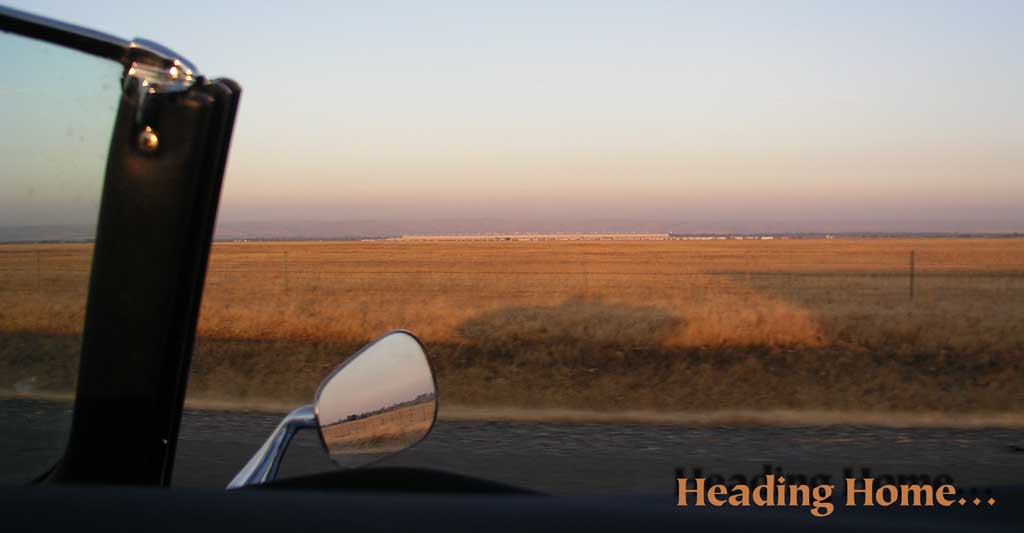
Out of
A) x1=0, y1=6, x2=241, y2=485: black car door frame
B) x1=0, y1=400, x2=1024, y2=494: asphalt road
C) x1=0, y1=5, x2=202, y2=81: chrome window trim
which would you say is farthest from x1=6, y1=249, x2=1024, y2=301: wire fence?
x1=0, y1=5, x2=202, y2=81: chrome window trim

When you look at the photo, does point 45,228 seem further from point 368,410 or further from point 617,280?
point 617,280

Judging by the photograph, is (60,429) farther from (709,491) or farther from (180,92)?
(709,491)

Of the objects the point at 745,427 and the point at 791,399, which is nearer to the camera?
the point at 745,427

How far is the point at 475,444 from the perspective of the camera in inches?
275

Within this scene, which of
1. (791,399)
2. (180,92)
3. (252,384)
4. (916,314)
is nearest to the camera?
(180,92)

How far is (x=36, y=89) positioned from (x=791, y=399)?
29.0ft

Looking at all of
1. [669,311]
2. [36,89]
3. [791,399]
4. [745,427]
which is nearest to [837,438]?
[745,427]

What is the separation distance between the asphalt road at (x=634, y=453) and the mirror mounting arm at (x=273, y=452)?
139 inches

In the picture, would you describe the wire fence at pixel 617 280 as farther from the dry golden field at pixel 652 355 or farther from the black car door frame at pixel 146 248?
the black car door frame at pixel 146 248

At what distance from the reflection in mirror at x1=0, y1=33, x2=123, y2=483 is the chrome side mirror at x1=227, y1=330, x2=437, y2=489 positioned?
0.39 m

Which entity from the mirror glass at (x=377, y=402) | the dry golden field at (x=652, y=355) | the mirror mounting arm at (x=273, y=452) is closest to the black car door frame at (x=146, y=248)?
the mirror mounting arm at (x=273, y=452)

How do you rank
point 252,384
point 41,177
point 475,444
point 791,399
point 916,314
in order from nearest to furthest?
point 41,177 < point 475,444 < point 791,399 < point 252,384 < point 916,314

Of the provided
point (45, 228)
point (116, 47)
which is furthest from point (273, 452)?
point (116, 47)

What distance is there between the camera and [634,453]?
656cm
